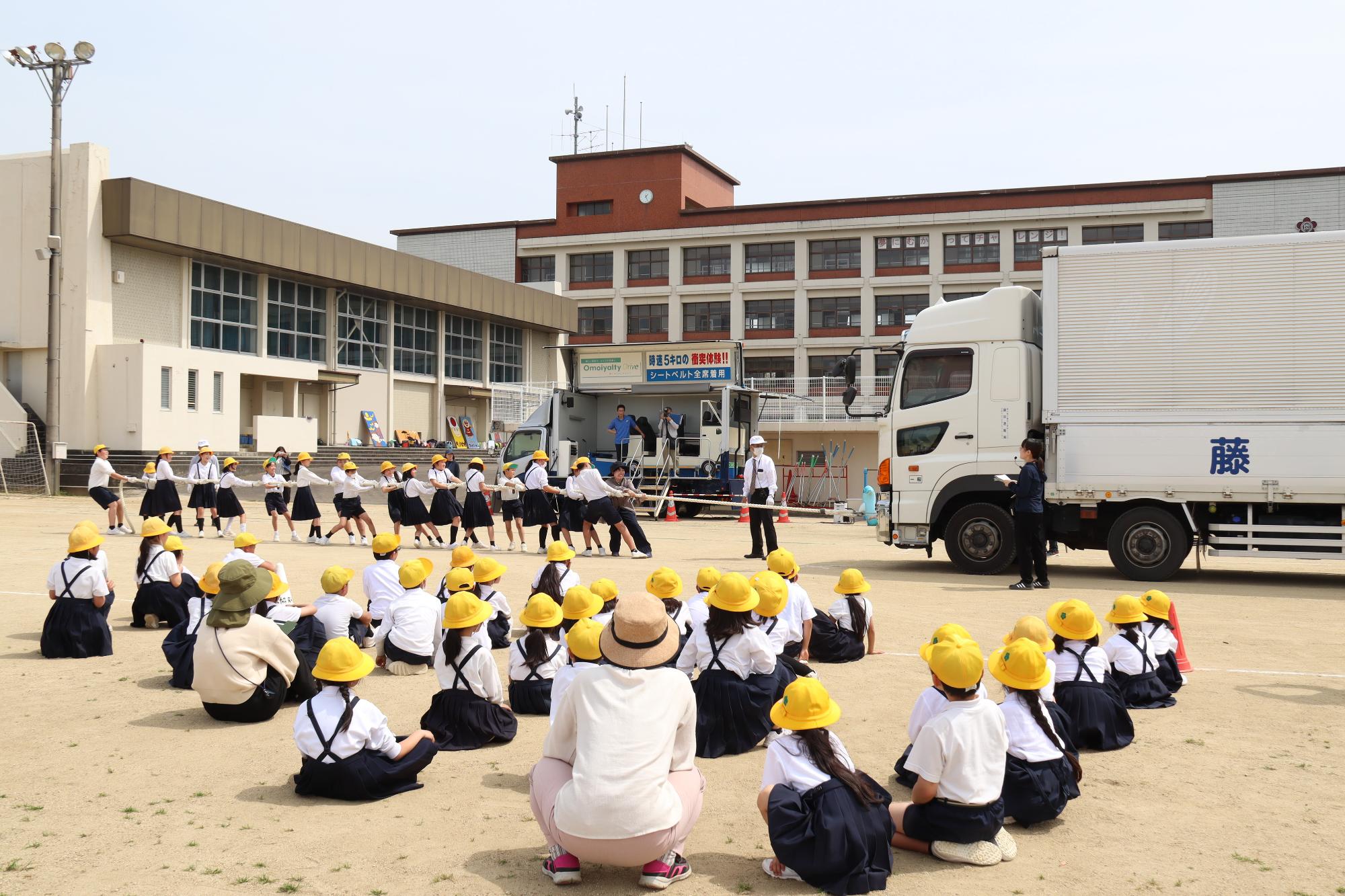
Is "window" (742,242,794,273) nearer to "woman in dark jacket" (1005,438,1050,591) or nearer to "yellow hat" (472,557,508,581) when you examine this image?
"woman in dark jacket" (1005,438,1050,591)

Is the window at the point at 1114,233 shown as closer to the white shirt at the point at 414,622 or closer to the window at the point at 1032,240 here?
the window at the point at 1032,240

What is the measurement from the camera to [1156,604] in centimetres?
748

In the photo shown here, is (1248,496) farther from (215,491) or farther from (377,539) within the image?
(215,491)

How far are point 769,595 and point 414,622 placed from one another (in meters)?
2.85

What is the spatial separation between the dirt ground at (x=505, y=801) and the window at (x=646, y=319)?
47053mm

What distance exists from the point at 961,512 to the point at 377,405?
30.9m

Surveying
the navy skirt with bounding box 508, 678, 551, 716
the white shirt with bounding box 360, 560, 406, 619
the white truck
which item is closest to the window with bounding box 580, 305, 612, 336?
the white truck

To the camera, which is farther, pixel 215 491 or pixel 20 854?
pixel 215 491

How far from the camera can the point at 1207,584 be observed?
13914 mm

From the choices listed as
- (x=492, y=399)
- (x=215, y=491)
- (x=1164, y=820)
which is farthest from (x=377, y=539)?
(x=492, y=399)

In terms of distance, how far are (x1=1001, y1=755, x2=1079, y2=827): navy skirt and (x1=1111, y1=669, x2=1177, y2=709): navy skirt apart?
247 centimetres

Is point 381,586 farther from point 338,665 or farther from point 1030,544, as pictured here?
point 1030,544

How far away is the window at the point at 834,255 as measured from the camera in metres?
53.2

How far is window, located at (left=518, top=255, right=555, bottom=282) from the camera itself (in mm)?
58188
